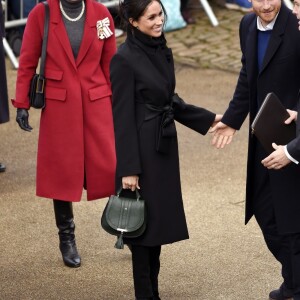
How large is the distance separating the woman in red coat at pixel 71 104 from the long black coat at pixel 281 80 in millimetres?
1029

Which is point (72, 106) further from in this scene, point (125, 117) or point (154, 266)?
point (154, 266)

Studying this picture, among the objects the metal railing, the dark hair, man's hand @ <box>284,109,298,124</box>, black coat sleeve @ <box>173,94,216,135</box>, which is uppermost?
the dark hair

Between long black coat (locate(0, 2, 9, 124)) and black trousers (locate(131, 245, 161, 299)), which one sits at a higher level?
black trousers (locate(131, 245, 161, 299))

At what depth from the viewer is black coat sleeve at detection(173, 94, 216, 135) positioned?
5.18 m

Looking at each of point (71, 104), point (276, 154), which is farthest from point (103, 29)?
point (276, 154)

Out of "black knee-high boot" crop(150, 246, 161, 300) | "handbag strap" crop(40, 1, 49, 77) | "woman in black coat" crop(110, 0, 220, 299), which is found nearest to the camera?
"woman in black coat" crop(110, 0, 220, 299)

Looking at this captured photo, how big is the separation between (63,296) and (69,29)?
4.78 ft

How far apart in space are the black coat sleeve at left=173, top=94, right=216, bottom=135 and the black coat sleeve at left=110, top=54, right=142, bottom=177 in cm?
32

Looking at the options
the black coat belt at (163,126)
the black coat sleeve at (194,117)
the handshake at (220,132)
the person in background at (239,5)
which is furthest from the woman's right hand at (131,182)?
the person in background at (239,5)

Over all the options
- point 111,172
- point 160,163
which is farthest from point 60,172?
point 160,163

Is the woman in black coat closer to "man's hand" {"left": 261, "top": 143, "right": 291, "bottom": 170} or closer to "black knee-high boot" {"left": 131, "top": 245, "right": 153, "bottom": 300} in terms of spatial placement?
"black knee-high boot" {"left": 131, "top": 245, "right": 153, "bottom": 300}

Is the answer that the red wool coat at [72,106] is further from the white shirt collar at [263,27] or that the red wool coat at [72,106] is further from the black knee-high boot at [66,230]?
the white shirt collar at [263,27]

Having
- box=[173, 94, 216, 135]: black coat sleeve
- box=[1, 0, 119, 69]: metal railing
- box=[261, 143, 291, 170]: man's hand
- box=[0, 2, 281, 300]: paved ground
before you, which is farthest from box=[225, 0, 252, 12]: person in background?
box=[261, 143, 291, 170]: man's hand

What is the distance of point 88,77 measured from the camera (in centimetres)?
578
